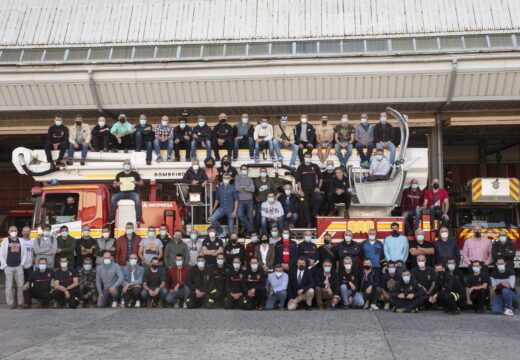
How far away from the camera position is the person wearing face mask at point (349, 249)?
47.4ft

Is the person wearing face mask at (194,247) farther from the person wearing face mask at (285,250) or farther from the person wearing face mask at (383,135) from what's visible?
the person wearing face mask at (383,135)

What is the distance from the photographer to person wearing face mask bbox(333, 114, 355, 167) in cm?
1586

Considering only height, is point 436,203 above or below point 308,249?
above

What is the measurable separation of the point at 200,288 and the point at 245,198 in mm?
2371

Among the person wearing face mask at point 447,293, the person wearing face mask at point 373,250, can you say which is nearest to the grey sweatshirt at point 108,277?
the person wearing face mask at point 373,250

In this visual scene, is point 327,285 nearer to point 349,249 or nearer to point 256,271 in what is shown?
point 349,249

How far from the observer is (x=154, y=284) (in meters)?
14.5

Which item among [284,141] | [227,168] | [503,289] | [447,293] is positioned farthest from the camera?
[284,141]

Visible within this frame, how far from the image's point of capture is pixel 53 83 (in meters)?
21.6

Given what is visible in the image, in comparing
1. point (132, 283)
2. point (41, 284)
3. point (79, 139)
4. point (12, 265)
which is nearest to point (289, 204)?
point (132, 283)

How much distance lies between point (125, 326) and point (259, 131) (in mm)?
6687

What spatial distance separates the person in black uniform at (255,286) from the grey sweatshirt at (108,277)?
2.91 meters

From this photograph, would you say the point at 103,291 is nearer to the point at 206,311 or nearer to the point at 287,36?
the point at 206,311

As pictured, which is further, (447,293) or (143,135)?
(143,135)
